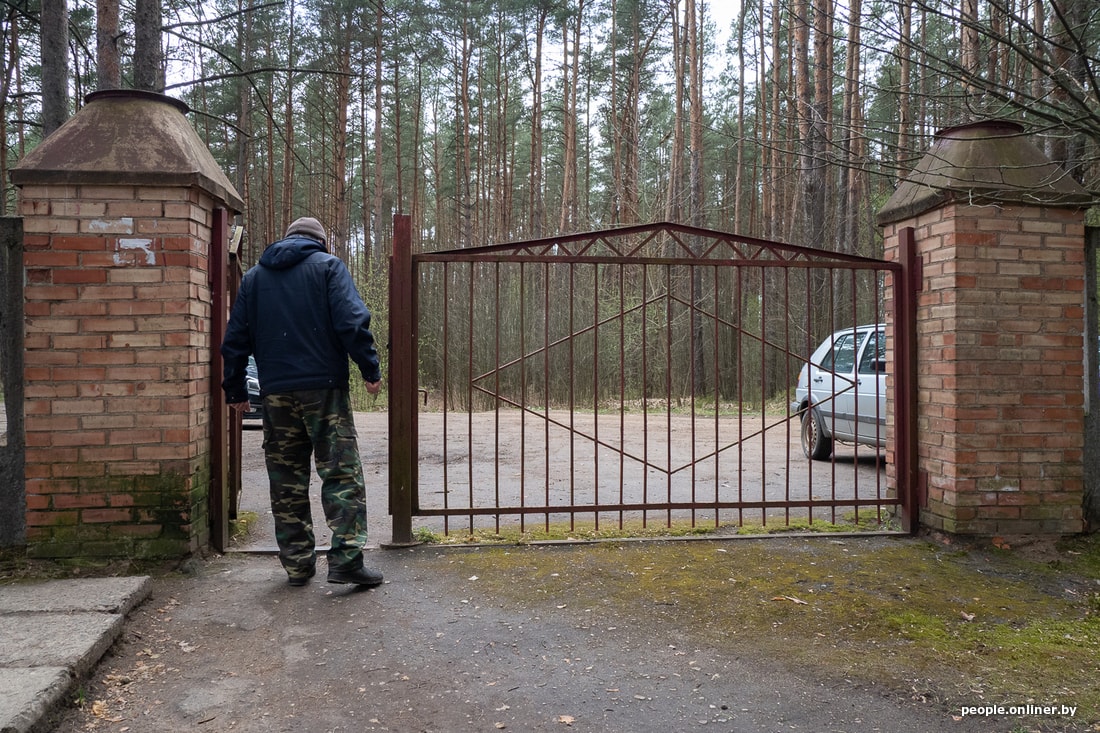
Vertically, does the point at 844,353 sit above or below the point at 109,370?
above

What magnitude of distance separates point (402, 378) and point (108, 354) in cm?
151

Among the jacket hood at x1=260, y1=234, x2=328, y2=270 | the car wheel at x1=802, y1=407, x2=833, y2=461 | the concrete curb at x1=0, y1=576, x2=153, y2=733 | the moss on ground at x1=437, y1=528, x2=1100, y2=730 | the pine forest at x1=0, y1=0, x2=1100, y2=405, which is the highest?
the pine forest at x1=0, y1=0, x2=1100, y2=405

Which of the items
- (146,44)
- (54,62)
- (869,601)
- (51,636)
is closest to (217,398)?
(51,636)

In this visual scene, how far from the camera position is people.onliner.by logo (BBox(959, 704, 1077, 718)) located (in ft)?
8.27

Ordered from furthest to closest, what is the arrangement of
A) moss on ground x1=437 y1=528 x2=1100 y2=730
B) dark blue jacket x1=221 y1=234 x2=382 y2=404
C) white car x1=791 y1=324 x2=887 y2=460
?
white car x1=791 y1=324 x2=887 y2=460 → dark blue jacket x1=221 y1=234 x2=382 y2=404 → moss on ground x1=437 y1=528 x2=1100 y2=730

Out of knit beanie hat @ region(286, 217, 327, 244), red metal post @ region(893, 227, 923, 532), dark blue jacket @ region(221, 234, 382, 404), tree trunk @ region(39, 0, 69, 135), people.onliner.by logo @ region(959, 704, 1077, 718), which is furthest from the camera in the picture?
tree trunk @ region(39, 0, 69, 135)

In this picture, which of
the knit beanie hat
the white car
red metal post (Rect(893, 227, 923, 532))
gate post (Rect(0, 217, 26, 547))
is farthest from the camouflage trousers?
the white car

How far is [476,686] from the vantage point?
8.96 feet

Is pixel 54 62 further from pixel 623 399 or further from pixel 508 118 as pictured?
pixel 508 118

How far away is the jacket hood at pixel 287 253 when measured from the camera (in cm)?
379

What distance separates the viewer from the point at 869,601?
3578 millimetres

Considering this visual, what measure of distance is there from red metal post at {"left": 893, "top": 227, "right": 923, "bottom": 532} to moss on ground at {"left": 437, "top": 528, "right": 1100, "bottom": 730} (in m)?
0.26

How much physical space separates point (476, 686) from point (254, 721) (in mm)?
752

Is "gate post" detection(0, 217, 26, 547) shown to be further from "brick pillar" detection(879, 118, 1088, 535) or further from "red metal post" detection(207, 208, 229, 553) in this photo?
"brick pillar" detection(879, 118, 1088, 535)
